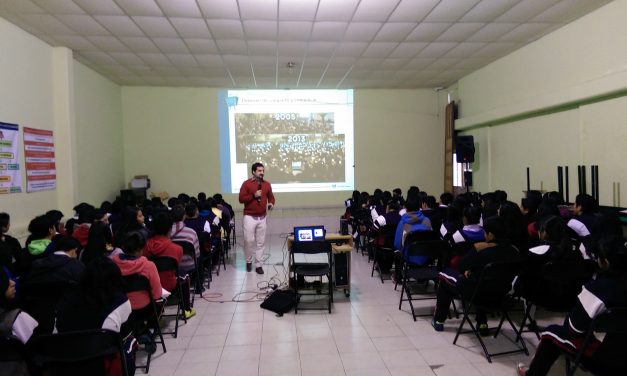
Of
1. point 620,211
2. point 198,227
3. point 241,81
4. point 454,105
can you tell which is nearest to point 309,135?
point 241,81

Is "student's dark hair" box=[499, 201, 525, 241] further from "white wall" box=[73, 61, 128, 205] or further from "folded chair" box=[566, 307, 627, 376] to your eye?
"white wall" box=[73, 61, 128, 205]

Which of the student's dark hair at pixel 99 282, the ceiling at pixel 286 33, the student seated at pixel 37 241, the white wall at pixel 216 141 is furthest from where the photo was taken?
the white wall at pixel 216 141

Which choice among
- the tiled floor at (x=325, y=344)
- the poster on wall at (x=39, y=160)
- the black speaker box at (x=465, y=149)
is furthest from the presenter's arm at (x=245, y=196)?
the black speaker box at (x=465, y=149)

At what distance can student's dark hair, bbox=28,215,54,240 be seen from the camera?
3199 millimetres

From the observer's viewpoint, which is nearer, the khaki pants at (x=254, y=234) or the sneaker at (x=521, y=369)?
the sneaker at (x=521, y=369)

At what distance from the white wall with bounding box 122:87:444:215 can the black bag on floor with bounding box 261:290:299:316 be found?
489 centimetres

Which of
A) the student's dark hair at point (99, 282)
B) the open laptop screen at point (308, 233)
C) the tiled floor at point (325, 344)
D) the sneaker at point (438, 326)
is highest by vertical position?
the student's dark hair at point (99, 282)

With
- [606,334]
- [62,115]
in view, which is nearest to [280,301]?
[606,334]

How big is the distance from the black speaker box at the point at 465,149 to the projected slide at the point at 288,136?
2.50 metres

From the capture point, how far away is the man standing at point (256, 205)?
5.59 metres

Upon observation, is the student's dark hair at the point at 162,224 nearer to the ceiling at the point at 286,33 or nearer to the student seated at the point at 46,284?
the student seated at the point at 46,284

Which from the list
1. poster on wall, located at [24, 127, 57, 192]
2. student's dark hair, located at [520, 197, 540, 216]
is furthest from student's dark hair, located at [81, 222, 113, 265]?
student's dark hair, located at [520, 197, 540, 216]

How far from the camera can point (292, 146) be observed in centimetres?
886

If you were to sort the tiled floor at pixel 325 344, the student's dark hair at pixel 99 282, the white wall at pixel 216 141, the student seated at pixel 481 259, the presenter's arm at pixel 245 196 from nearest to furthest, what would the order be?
the student's dark hair at pixel 99 282 < the tiled floor at pixel 325 344 < the student seated at pixel 481 259 < the presenter's arm at pixel 245 196 < the white wall at pixel 216 141
